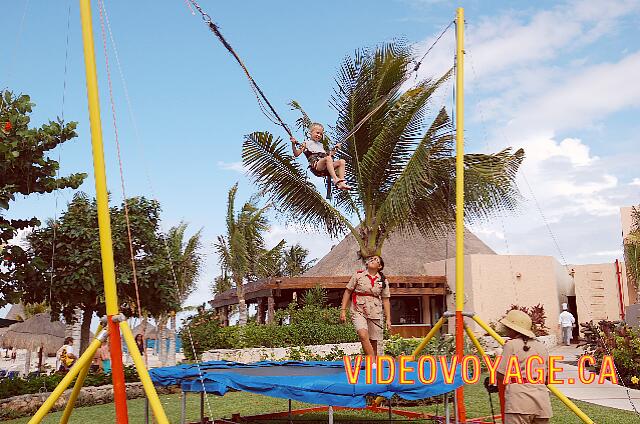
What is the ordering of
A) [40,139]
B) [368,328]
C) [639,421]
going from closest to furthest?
1. [368,328]
2. [639,421]
3. [40,139]

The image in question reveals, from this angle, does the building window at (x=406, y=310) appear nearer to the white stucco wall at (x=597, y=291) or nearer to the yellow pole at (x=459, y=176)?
the white stucco wall at (x=597, y=291)

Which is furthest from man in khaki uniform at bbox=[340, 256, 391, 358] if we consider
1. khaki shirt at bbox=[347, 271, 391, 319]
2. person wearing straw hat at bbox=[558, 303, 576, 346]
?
person wearing straw hat at bbox=[558, 303, 576, 346]

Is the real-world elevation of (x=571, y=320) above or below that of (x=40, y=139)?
below

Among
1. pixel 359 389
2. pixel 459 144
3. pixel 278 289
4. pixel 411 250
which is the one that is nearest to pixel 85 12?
pixel 359 389

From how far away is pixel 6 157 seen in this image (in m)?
12.5

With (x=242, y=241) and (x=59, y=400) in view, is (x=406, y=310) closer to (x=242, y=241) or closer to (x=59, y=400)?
(x=242, y=241)

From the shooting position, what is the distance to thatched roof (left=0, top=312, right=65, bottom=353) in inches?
882

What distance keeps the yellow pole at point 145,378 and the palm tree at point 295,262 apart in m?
33.7

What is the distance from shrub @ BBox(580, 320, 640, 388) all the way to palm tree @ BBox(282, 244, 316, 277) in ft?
84.7

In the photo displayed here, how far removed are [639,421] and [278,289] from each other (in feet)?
44.7

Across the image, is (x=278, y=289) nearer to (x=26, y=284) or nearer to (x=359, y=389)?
(x=26, y=284)

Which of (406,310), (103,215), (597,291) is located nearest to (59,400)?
(103,215)

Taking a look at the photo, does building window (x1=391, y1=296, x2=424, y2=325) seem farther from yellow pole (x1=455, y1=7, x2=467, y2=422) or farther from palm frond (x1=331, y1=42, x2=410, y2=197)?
yellow pole (x1=455, y1=7, x2=467, y2=422)

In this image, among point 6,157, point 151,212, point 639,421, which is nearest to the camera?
point 639,421
